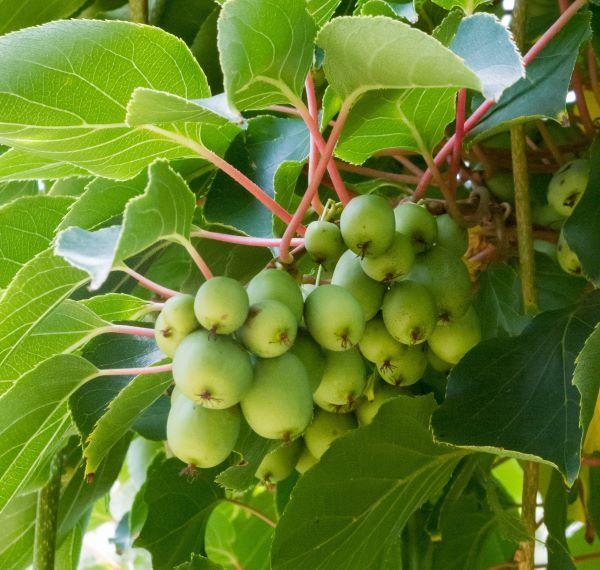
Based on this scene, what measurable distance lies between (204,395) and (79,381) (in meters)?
0.23

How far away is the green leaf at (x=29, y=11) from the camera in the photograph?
1024 mm

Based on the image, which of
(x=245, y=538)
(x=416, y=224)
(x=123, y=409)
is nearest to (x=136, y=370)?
(x=123, y=409)

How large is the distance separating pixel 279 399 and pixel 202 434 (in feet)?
0.18

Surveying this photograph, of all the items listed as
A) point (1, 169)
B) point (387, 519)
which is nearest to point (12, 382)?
point (1, 169)

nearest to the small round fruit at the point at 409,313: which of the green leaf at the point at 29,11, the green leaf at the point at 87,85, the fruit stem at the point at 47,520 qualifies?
the green leaf at the point at 87,85

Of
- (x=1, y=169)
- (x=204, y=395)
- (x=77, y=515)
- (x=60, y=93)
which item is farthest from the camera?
(x=77, y=515)

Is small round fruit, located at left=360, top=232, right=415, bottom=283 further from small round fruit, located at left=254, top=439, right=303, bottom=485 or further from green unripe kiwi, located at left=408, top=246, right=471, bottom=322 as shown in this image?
→ small round fruit, located at left=254, top=439, right=303, bottom=485

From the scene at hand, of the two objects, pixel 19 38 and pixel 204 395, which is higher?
pixel 19 38

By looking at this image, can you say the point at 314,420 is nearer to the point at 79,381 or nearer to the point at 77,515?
the point at 79,381

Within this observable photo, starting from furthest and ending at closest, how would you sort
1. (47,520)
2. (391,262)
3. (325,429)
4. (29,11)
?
(29,11) → (47,520) → (325,429) → (391,262)

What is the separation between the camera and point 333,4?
693mm

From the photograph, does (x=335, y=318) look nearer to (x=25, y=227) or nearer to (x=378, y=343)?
(x=378, y=343)

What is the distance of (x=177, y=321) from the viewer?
1.82ft

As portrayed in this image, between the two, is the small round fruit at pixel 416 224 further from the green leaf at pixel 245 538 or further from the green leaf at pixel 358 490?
the green leaf at pixel 245 538
